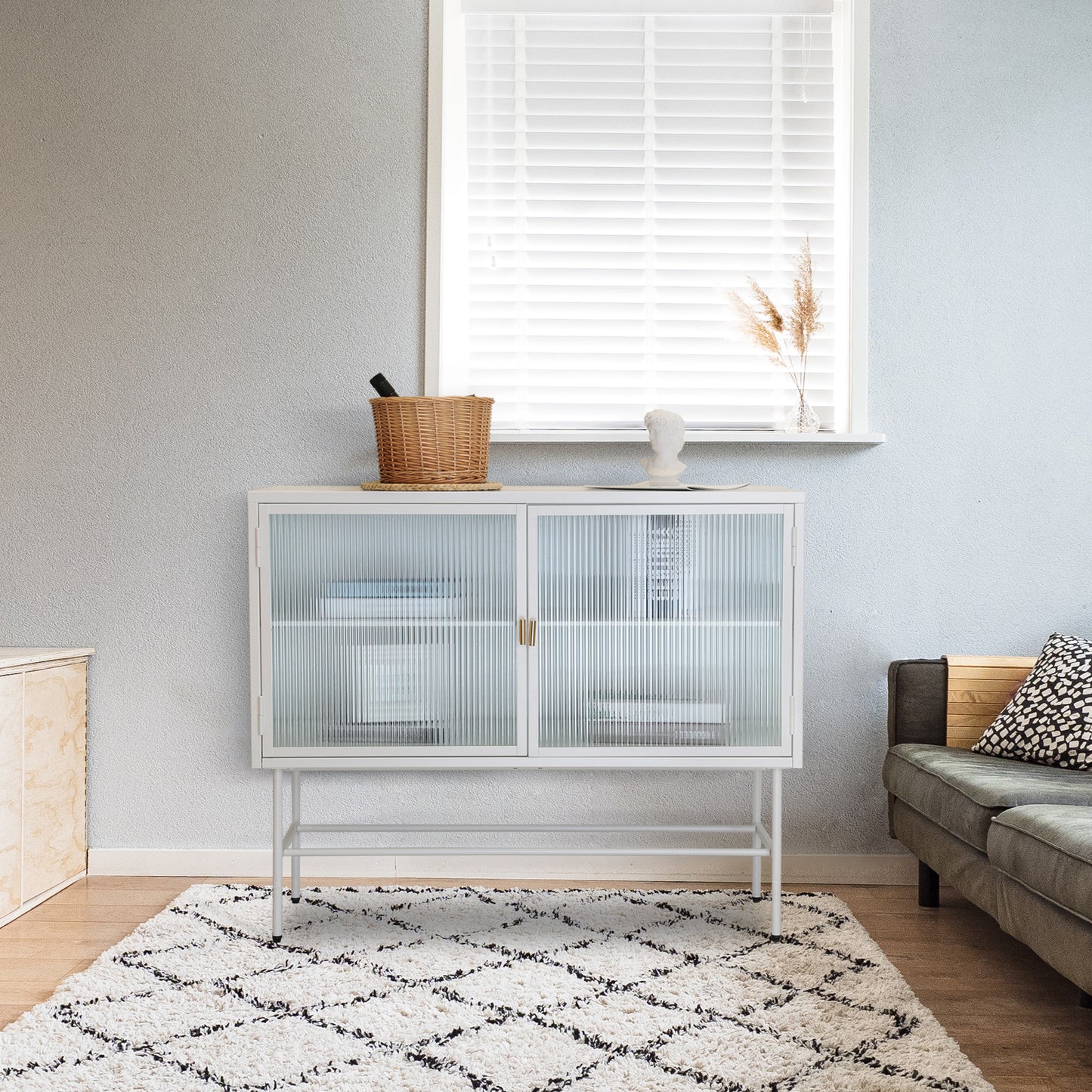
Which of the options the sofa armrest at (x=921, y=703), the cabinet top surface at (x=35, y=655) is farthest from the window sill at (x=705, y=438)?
the cabinet top surface at (x=35, y=655)

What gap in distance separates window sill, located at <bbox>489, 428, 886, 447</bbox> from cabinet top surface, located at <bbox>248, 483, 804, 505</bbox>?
1.41ft

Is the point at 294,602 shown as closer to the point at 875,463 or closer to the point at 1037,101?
the point at 875,463

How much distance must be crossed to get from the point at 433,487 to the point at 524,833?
108 centimetres

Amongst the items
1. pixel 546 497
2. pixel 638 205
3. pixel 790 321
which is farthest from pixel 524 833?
pixel 638 205

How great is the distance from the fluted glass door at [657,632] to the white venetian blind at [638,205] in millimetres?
609

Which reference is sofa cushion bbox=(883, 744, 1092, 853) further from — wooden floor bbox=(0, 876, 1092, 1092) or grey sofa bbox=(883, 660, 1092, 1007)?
wooden floor bbox=(0, 876, 1092, 1092)

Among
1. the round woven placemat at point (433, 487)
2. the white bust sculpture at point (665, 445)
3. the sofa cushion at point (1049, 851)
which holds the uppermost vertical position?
the white bust sculpture at point (665, 445)

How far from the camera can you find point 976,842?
2.12 m

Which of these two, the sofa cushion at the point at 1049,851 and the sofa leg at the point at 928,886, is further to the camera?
the sofa leg at the point at 928,886

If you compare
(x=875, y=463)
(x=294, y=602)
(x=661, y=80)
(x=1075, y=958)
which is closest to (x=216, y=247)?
(x=294, y=602)

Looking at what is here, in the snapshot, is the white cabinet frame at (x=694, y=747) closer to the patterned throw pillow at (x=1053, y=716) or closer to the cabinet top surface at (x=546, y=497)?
the cabinet top surface at (x=546, y=497)

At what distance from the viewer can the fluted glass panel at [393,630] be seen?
2.36 m

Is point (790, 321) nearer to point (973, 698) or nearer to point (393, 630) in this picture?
point (973, 698)

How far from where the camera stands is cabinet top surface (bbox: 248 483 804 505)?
233 cm
